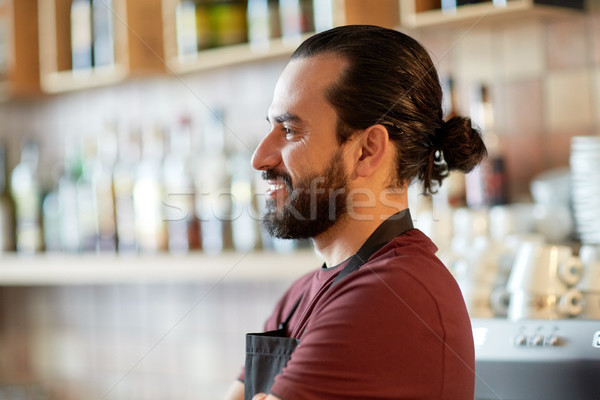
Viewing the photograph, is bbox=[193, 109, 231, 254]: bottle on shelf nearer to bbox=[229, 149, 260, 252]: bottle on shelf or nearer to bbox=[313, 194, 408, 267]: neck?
bbox=[229, 149, 260, 252]: bottle on shelf

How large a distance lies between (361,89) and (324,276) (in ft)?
0.87

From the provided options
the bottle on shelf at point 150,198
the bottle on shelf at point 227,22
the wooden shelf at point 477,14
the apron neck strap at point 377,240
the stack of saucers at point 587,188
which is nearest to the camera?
the apron neck strap at point 377,240

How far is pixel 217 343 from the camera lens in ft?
7.42

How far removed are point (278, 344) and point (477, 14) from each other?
0.78 m

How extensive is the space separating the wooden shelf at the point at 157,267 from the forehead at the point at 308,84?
2.18 ft

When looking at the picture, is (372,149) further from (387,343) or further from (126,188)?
(126,188)

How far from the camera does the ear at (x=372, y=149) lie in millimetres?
1002

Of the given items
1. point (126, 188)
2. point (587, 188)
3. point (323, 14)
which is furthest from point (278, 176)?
point (126, 188)

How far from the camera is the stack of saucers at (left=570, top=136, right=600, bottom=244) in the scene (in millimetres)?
1266

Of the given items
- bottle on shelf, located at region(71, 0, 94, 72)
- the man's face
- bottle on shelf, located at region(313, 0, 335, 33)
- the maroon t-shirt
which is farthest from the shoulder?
bottle on shelf, located at region(71, 0, 94, 72)

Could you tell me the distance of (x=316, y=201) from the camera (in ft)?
3.26

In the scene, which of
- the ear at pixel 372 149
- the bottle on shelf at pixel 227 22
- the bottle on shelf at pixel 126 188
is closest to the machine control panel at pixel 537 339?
the ear at pixel 372 149

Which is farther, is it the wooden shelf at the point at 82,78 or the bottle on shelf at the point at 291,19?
the wooden shelf at the point at 82,78

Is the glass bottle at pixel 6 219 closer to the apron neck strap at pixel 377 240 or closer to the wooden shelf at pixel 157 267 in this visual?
the wooden shelf at pixel 157 267
